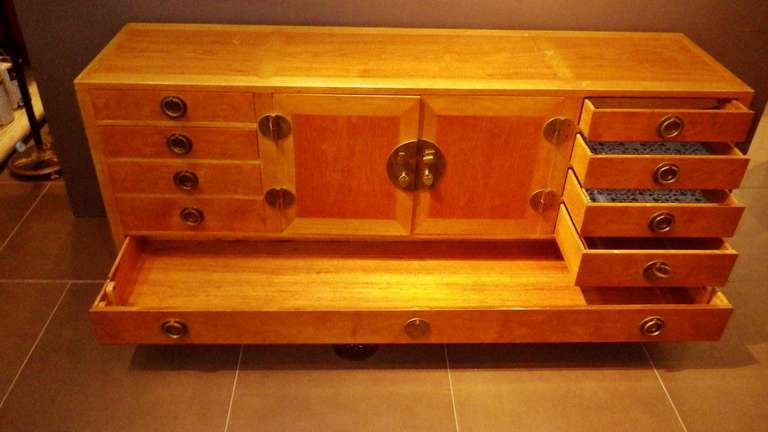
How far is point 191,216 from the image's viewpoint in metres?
1.55

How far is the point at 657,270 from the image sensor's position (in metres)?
1.44

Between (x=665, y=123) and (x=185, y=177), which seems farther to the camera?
(x=185, y=177)

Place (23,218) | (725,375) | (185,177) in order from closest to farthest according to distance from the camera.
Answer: (185,177)
(725,375)
(23,218)

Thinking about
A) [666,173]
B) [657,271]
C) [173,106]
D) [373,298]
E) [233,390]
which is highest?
[173,106]

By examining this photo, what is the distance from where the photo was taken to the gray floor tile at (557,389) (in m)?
1.47

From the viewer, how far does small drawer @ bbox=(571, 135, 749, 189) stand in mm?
1382

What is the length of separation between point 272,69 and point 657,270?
966 mm

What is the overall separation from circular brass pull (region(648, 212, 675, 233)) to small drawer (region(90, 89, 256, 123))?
90cm

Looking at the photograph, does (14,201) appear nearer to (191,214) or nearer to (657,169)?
(191,214)

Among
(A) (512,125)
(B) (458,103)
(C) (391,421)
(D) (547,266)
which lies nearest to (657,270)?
(D) (547,266)

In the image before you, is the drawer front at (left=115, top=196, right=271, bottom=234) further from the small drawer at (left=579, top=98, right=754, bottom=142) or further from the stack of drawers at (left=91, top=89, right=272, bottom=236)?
the small drawer at (left=579, top=98, right=754, bottom=142)

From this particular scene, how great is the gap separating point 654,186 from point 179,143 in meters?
1.05

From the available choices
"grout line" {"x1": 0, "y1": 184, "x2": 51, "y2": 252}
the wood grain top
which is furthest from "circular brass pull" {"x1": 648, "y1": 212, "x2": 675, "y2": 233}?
"grout line" {"x1": 0, "y1": 184, "x2": 51, "y2": 252}

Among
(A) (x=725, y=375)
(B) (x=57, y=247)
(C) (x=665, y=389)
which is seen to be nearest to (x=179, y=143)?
(B) (x=57, y=247)
